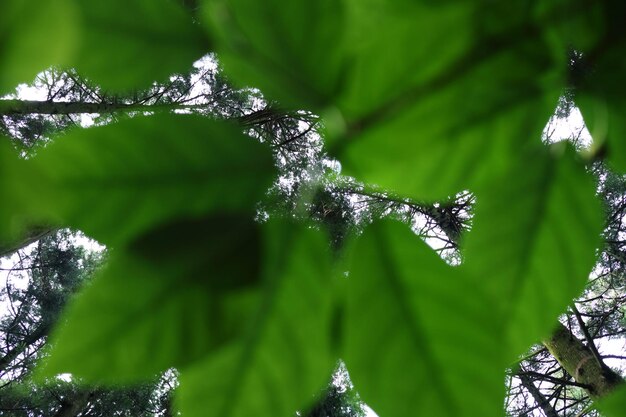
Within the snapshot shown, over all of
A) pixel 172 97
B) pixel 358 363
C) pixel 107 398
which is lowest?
pixel 358 363

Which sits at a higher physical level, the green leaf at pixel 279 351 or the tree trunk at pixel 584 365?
the tree trunk at pixel 584 365

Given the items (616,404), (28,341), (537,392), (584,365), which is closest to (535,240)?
(616,404)

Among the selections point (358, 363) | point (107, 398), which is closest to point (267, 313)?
point (358, 363)

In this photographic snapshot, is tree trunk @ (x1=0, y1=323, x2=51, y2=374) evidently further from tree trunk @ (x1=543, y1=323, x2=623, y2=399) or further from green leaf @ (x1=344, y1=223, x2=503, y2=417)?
green leaf @ (x1=344, y1=223, x2=503, y2=417)

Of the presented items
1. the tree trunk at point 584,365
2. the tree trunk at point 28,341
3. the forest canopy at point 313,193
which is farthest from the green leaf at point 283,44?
the tree trunk at point 28,341

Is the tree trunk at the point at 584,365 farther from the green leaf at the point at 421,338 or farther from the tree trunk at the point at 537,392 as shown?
the green leaf at the point at 421,338

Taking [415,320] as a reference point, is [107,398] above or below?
above

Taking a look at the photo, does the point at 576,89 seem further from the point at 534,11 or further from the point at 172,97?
the point at 172,97
